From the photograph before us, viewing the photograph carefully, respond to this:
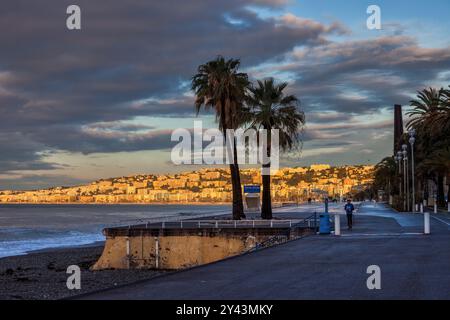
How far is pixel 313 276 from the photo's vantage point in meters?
15.5

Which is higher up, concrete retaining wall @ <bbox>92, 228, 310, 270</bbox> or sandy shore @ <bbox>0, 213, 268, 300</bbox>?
concrete retaining wall @ <bbox>92, 228, 310, 270</bbox>

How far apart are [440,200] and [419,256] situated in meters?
67.9

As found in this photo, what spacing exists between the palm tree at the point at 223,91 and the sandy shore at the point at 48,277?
1336cm

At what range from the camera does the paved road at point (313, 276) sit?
12734mm

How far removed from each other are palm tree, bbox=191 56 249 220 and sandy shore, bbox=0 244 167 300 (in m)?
13.4

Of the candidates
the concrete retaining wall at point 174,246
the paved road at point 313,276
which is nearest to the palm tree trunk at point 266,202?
the concrete retaining wall at point 174,246

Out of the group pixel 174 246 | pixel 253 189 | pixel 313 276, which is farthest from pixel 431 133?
pixel 313 276

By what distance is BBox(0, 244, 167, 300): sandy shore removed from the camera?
2828 centimetres

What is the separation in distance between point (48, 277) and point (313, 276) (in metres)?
24.3

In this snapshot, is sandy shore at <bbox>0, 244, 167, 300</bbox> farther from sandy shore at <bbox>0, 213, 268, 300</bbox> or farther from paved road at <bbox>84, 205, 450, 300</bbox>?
paved road at <bbox>84, 205, 450, 300</bbox>

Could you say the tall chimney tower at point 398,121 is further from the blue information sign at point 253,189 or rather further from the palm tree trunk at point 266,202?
the palm tree trunk at point 266,202

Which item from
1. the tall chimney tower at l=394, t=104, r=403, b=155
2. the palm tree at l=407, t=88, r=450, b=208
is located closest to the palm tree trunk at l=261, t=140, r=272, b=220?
the palm tree at l=407, t=88, r=450, b=208
